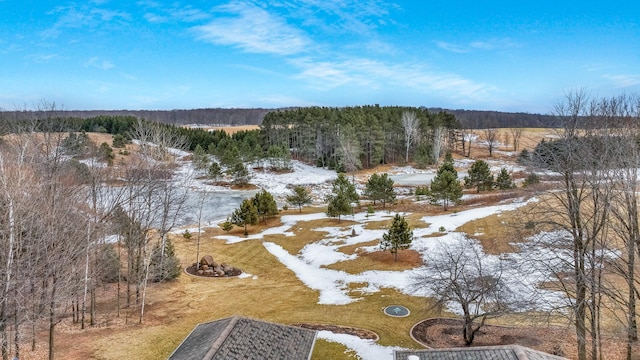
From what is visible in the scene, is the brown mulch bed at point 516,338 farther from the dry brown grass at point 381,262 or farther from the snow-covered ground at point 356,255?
the dry brown grass at point 381,262

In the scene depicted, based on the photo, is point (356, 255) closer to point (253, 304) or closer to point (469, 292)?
point (253, 304)

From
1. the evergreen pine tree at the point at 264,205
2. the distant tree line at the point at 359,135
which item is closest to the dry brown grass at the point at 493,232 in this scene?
the evergreen pine tree at the point at 264,205

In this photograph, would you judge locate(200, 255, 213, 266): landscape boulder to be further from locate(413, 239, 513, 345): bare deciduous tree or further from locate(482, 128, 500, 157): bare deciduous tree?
locate(482, 128, 500, 157): bare deciduous tree

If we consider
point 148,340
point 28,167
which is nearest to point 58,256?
point 28,167

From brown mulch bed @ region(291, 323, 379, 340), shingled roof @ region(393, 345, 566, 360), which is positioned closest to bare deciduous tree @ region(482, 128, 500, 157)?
brown mulch bed @ region(291, 323, 379, 340)

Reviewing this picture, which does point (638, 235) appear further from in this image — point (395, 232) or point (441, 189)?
point (441, 189)

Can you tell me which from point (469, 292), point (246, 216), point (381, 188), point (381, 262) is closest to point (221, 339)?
point (469, 292)
